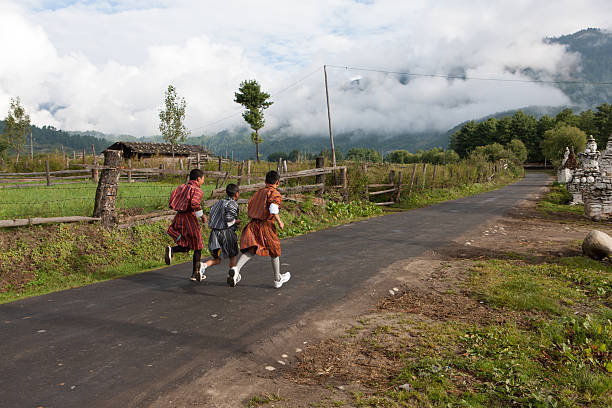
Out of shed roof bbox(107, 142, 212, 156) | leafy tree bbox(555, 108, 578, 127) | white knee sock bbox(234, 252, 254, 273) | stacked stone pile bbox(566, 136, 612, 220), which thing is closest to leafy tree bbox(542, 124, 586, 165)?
leafy tree bbox(555, 108, 578, 127)

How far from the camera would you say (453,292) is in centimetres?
579

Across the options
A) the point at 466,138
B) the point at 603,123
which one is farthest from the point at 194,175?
the point at 466,138

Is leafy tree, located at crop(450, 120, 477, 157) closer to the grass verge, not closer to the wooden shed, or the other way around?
the wooden shed

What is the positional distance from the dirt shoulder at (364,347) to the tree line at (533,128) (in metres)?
86.7

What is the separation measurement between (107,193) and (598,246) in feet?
32.9

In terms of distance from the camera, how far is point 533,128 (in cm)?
9675

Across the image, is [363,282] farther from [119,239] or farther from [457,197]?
[457,197]

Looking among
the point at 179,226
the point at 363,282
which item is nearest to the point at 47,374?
the point at 179,226

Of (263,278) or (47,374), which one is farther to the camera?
(263,278)

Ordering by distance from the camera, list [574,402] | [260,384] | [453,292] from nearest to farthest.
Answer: [574,402]
[260,384]
[453,292]

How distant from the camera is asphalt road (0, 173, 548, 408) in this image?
3.26m

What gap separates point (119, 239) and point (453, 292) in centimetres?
673

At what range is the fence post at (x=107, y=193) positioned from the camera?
8125 millimetres

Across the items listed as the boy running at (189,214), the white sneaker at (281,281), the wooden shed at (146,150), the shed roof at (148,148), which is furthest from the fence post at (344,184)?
the shed roof at (148,148)
